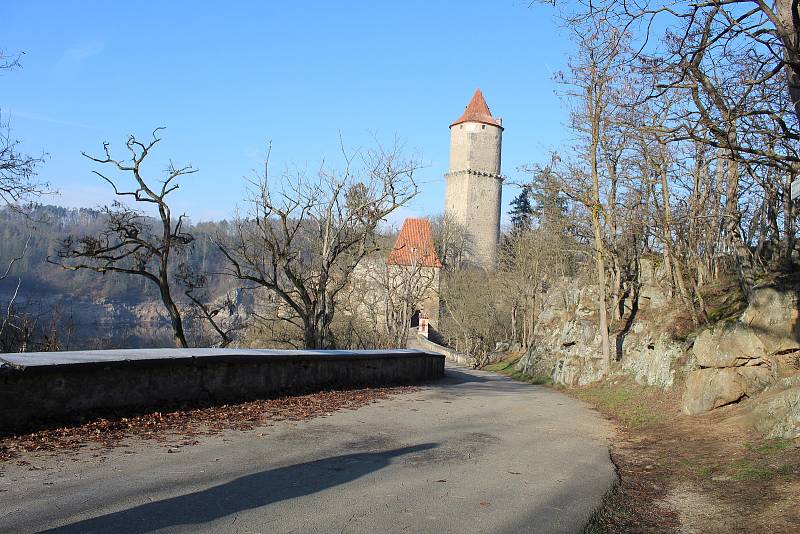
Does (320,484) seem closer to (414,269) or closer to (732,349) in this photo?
(732,349)

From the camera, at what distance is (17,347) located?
1938 centimetres

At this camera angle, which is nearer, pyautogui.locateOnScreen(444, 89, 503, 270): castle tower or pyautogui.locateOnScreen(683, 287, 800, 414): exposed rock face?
pyautogui.locateOnScreen(683, 287, 800, 414): exposed rock face

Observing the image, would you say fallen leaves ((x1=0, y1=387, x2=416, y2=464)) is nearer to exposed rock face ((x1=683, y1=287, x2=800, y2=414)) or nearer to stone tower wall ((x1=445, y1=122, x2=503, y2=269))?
exposed rock face ((x1=683, y1=287, x2=800, y2=414))

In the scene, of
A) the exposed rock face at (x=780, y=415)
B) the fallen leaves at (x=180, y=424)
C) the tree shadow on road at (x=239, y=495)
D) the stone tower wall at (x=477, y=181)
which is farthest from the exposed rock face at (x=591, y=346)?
the stone tower wall at (x=477, y=181)

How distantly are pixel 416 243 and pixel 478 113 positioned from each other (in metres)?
29.6

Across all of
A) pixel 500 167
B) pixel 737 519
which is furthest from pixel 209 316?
pixel 500 167

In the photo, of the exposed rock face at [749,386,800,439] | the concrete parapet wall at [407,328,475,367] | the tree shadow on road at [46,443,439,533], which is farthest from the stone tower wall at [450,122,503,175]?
the tree shadow on road at [46,443,439,533]

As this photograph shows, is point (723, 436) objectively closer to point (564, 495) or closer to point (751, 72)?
point (564, 495)

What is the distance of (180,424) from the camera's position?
9.33 m

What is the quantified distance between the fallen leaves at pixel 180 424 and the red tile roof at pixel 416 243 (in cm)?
3509

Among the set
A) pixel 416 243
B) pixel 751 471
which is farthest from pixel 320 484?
pixel 416 243

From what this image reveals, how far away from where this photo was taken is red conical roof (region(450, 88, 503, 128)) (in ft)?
294

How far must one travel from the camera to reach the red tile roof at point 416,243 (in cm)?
5059

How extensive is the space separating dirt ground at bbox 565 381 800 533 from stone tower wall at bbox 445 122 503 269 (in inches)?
3061
